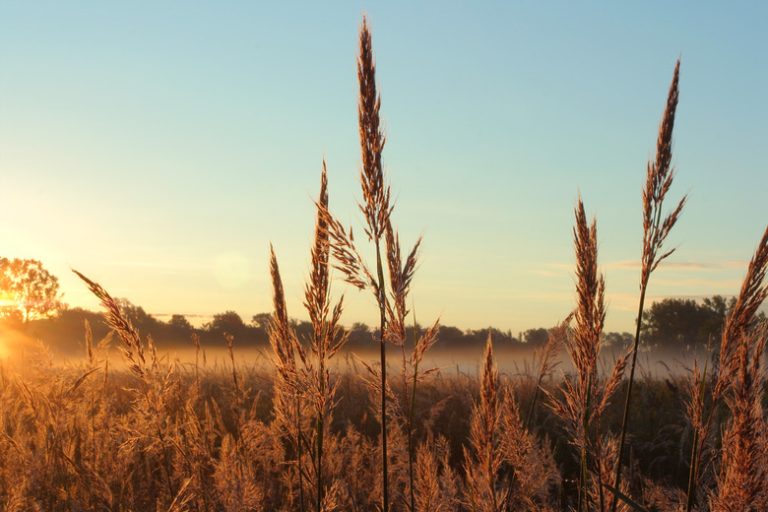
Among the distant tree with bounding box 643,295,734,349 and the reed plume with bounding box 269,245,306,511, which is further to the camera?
the distant tree with bounding box 643,295,734,349

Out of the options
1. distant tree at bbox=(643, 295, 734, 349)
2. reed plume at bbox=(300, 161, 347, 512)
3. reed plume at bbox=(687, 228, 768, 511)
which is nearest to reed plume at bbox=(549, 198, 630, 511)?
reed plume at bbox=(687, 228, 768, 511)

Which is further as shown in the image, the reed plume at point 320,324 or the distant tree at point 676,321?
the distant tree at point 676,321

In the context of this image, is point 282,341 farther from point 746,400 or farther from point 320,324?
point 746,400

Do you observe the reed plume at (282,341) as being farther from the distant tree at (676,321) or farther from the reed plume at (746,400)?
the distant tree at (676,321)

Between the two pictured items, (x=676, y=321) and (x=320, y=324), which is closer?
(x=320, y=324)

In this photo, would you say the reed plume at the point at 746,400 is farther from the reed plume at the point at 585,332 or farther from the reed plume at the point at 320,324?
the reed plume at the point at 320,324

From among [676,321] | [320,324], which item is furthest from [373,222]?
[676,321]

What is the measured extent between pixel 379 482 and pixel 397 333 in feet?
9.98

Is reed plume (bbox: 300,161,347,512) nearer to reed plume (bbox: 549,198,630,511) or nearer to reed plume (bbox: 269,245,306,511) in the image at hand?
reed plume (bbox: 269,245,306,511)

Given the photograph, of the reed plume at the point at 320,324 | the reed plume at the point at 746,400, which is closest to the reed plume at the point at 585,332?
the reed plume at the point at 746,400

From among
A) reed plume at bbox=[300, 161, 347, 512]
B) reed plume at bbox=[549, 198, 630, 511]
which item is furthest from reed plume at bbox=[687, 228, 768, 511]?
reed plume at bbox=[300, 161, 347, 512]

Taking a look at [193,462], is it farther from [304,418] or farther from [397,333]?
[397,333]

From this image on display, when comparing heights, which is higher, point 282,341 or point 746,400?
point 282,341

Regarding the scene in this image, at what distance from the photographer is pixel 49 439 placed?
5457 mm
